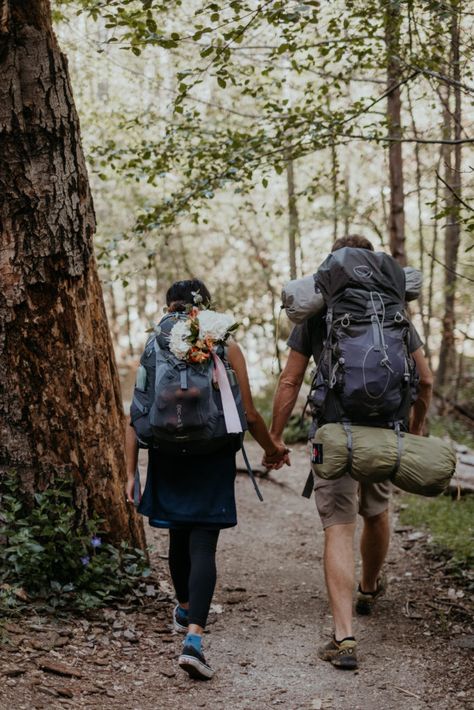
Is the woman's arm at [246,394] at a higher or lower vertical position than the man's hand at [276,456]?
higher

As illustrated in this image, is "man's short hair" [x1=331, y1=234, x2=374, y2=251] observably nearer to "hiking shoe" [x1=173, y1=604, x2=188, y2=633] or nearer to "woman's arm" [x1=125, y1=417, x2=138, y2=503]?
"woman's arm" [x1=125, y1=417, x2=138, y2=503]

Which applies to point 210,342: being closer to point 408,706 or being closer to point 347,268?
point 347,268

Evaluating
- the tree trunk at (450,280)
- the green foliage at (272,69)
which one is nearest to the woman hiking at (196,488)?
the green foliage at (272,69)

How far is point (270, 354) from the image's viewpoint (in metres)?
16.9

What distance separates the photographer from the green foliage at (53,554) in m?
3.85

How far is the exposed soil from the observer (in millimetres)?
3357

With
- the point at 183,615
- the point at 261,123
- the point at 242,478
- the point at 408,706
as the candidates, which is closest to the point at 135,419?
the point at 183,615

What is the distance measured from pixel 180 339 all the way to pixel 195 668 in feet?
5.37

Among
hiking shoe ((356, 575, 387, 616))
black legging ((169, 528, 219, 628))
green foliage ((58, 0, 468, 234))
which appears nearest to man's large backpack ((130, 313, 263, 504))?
black legging ((169, 528, 219, 628))

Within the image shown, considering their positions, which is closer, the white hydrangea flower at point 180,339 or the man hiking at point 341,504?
the white hydrangea flower at point 180,339

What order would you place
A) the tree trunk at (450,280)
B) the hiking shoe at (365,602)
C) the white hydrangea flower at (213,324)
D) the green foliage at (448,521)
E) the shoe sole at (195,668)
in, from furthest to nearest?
1. the tree trunk at (450,280)
2. the green foliage at (448,521)
3. the hiking shoe at (365,602)
4. the white hydrangea flower at (213,324)
5. the shoe sole at (195,668)

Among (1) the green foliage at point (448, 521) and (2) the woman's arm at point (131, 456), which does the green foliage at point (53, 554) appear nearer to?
(2) the woman's arm at point (131, 456)

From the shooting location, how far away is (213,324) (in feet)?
11.9

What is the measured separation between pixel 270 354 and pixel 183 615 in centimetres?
1284
